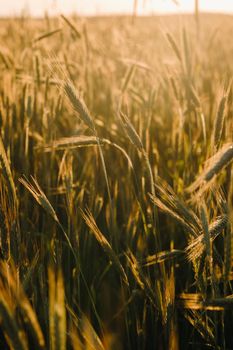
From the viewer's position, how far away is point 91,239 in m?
0.78

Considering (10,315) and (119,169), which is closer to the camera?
(10,315)

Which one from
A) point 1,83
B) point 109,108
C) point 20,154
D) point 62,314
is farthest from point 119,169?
point 62,314

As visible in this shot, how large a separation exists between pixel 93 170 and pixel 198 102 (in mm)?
297

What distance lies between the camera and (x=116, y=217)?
3.06 ft

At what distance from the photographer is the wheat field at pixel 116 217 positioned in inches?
20.5

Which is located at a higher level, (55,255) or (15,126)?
(15,126)

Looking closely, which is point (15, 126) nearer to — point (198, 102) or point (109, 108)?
point (109, 108)

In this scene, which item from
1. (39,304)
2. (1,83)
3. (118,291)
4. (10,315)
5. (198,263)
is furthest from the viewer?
(1,83)

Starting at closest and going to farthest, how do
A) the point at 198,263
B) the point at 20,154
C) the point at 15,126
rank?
the point at 198,263, the point at 20,154, the point at 15,126

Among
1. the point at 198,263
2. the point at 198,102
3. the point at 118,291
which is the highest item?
the point at 198,102

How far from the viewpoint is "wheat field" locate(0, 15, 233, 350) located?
521 millimetres

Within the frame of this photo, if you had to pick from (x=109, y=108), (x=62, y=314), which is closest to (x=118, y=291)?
(x=62, y=314)

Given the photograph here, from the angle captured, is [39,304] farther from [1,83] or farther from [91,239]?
[1,83]

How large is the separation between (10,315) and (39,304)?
375mm
